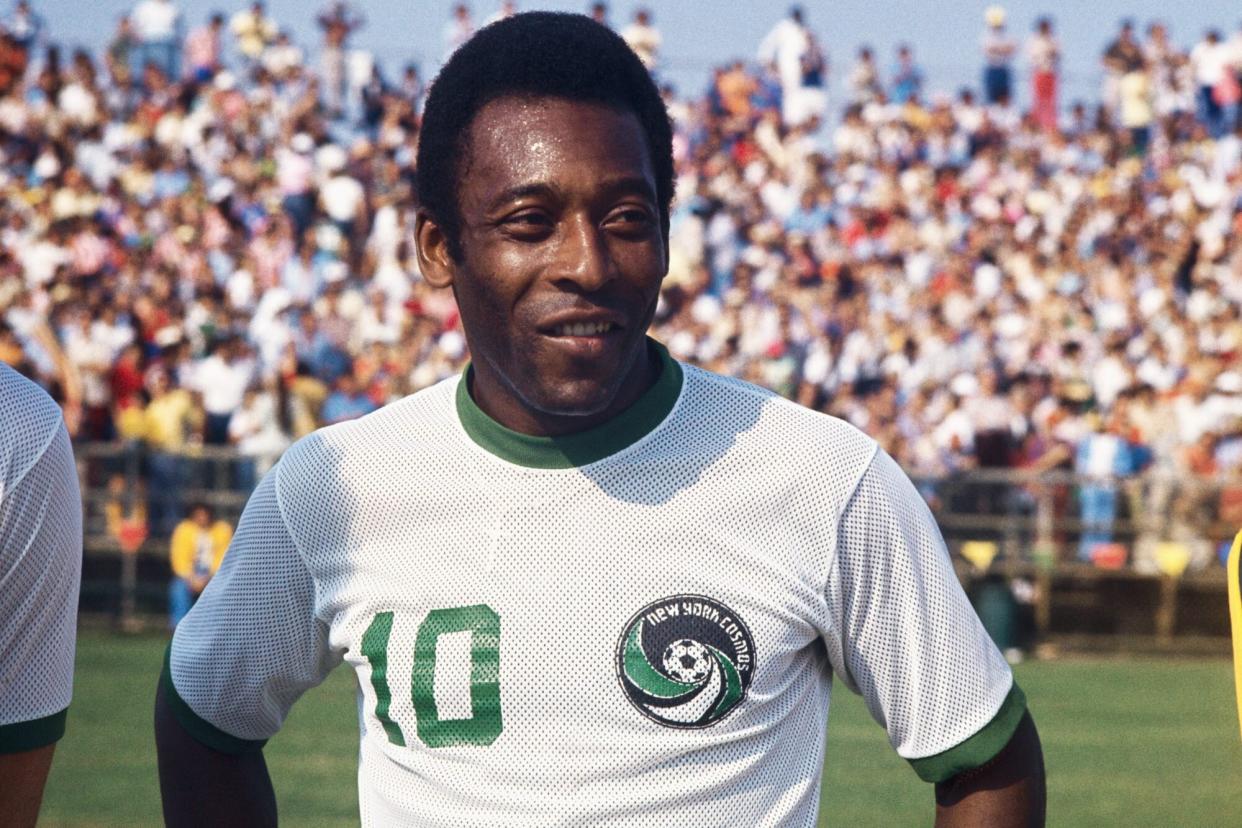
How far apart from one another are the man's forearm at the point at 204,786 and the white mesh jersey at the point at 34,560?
299 millimetres

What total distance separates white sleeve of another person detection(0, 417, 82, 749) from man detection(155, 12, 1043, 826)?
1.29ft

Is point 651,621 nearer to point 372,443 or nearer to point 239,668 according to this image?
point 372,443

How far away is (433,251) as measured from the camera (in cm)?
284

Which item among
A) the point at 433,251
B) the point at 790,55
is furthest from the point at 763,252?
the point at 433,251

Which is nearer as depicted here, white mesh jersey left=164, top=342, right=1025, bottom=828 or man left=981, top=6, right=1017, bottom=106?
white mesh jersey left=164, top=342, right=1025, bottom=828

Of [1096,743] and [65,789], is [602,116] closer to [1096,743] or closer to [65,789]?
[65,789]

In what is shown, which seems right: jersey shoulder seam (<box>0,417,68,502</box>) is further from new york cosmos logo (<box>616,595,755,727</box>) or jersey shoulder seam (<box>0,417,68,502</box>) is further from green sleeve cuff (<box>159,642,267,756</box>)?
new york cosmos logo (<box>616,595,755,727</box>)

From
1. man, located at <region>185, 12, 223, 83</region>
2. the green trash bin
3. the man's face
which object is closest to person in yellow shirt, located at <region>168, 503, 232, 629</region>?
the green trash bin

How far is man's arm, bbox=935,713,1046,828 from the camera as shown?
2.60 meters

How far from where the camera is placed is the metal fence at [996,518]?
14.9 m

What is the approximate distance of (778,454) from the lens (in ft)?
8.79

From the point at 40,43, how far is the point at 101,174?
246 cm

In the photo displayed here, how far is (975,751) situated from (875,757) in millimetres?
7744

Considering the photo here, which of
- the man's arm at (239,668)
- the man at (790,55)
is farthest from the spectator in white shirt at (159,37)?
the man's arm at (239,668)
